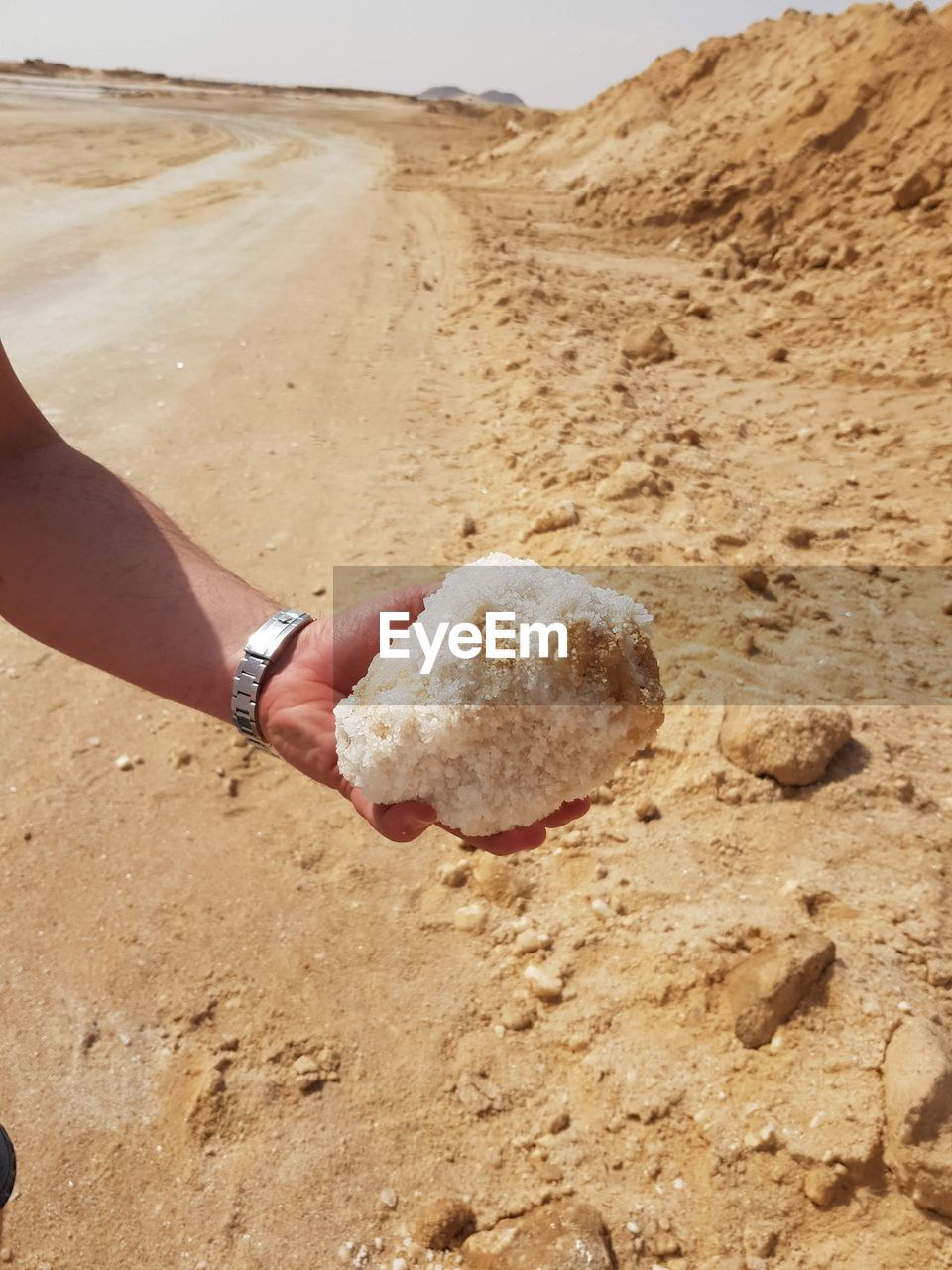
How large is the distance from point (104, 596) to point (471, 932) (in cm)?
139

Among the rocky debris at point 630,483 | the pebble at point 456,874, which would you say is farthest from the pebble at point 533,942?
the rocky debris at point 630,483

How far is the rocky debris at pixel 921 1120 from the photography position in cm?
192

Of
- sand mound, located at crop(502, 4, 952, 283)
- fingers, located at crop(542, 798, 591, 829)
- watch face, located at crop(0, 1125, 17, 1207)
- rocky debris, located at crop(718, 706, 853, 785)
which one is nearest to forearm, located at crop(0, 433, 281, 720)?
fingers, located at crop(542, 798, 591, 829)

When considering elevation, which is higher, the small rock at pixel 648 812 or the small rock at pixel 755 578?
the small rock at pixel 755 578

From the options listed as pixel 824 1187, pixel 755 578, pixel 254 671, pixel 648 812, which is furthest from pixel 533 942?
pixel 755 578

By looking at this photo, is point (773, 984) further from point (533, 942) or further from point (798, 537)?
point (798, 537)

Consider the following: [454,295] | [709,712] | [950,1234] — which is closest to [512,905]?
[709,712]

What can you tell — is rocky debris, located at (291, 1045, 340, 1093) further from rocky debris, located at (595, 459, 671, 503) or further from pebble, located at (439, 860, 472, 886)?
rocky debris, located at (595, 459, 671, 503)

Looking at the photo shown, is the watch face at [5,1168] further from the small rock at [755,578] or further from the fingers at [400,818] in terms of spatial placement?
the small rock at [755,578]

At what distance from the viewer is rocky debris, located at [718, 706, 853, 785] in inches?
113

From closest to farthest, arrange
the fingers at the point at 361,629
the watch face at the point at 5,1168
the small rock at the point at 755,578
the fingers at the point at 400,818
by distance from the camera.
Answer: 1. the watch face at the point at 5,1168
2. the fingers at the point at 400,818
3. the fingers at the point at 361,629
4. the small rock at the point at 755,578

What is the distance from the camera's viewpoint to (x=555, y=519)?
426 centimetres

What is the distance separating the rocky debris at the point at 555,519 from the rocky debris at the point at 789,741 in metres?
1.54

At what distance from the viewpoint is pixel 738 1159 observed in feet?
6.75
